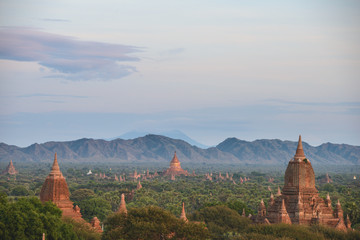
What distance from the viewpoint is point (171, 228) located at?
4809 centimetres

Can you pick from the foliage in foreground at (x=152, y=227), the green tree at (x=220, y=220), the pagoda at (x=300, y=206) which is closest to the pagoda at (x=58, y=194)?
the green tree at (x=220, y=220)

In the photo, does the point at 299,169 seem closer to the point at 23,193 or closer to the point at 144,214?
the point at 144,214

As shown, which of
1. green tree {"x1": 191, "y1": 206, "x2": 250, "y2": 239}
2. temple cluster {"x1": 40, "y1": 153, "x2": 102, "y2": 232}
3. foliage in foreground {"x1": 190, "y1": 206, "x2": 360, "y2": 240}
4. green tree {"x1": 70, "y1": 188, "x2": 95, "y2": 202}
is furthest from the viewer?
green tree {"x1": 70, "y1": 188, "x2": 95, "y2": 202}

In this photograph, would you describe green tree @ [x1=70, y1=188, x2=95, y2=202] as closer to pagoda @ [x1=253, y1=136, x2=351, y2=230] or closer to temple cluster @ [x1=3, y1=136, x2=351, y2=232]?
temple cluster @ [x1=3, y1=136, x2=351, y2=232]

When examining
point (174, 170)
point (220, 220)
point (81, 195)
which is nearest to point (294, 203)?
point (220, 220)

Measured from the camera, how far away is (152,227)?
155 feet

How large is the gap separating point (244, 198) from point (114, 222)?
63934 millimetres

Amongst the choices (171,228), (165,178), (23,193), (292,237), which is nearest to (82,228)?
(171,228)

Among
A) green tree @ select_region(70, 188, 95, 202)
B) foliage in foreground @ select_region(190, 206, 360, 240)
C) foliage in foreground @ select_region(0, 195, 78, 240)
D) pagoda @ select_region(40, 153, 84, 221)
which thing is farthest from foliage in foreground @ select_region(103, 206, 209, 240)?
green tree @ select_region(70, 188, 95, 202)

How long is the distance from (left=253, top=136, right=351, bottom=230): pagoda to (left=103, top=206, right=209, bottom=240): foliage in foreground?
11242 millimetres

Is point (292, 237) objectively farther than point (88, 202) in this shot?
No

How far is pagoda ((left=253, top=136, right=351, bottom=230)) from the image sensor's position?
57.3 m

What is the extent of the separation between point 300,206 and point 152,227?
16.0m

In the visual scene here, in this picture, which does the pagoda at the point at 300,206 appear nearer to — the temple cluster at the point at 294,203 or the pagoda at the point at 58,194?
the temple cluster at the point at 294,203
